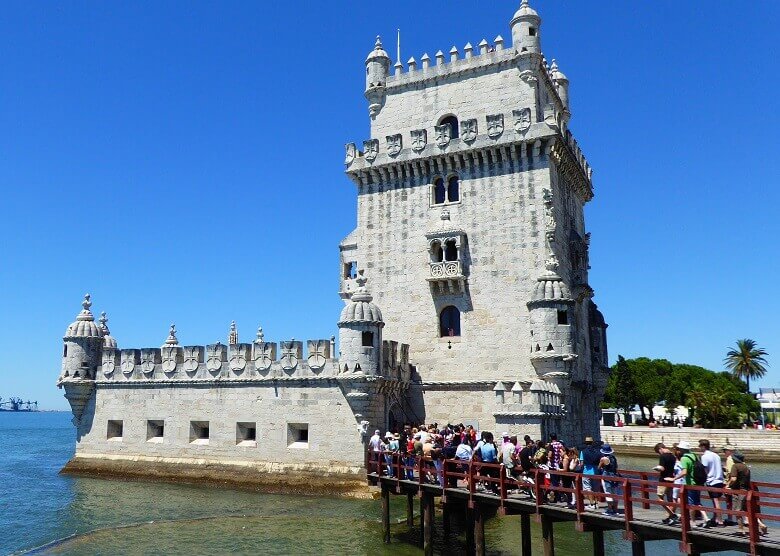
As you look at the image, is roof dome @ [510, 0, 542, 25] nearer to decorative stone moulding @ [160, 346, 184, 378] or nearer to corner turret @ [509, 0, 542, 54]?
corner turret @ [509, 0, 542, 54]

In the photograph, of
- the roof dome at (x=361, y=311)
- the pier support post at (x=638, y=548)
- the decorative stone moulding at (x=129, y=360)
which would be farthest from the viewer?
the decorative stone moulding at (x=129, y=360)

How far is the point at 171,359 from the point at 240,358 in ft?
14.2

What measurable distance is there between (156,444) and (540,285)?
20.2m

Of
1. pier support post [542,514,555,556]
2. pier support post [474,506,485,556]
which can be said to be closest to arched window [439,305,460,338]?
pier support post [474,506,485,556]

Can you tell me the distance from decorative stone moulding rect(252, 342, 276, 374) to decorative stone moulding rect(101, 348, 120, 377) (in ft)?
30.3

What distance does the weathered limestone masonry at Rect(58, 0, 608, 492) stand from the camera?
29.4m

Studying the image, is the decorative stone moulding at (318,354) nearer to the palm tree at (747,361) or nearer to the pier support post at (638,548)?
the pier support post at (638,548)

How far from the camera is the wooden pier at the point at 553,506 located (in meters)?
13.3

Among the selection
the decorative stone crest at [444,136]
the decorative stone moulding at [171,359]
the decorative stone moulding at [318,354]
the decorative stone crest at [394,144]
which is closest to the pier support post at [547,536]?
the decorative stone moulding at [318,354]

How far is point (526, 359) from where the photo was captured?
99.8ft

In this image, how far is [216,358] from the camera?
107 ft

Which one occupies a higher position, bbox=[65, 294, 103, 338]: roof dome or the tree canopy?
bbox=[65, 294, 103, 338]: roof dome

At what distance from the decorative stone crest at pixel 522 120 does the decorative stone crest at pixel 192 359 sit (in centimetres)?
1868

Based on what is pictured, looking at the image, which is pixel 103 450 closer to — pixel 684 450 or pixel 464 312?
pixel 464 312
